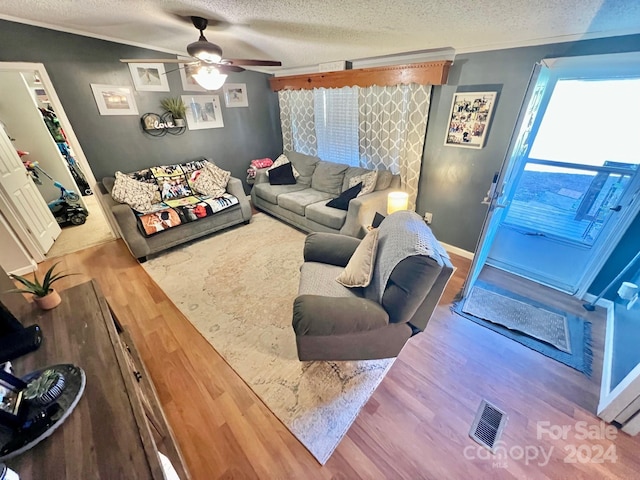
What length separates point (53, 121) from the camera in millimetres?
4371

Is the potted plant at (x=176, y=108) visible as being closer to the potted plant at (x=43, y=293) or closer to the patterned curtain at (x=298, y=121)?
the patterned curtain at (x=298, y=121)

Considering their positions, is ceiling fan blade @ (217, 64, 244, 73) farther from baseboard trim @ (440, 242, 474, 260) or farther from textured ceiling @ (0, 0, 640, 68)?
baseboard trim @ (440, 242, 474, 260)

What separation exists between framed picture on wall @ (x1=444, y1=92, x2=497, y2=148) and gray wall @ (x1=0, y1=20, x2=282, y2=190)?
307cm

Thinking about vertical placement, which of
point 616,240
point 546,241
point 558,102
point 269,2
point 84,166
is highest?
point 269,2

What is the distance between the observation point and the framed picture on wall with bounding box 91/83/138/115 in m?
2.90

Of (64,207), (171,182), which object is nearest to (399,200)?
(171,182)

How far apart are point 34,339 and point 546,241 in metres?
3.77

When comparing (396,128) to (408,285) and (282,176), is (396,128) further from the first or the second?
(408,285)

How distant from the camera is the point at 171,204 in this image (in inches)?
125

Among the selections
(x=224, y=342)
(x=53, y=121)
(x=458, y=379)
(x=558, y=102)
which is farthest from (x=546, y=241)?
(x=53, y=121)

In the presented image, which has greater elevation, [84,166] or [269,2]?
[269,2]

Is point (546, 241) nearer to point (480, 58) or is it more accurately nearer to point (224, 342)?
point (480, 58)

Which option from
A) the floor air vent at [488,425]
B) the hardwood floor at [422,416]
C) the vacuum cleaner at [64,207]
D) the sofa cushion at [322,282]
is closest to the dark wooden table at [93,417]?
the hardwood floor at [422,416]

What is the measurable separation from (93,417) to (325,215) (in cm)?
246
